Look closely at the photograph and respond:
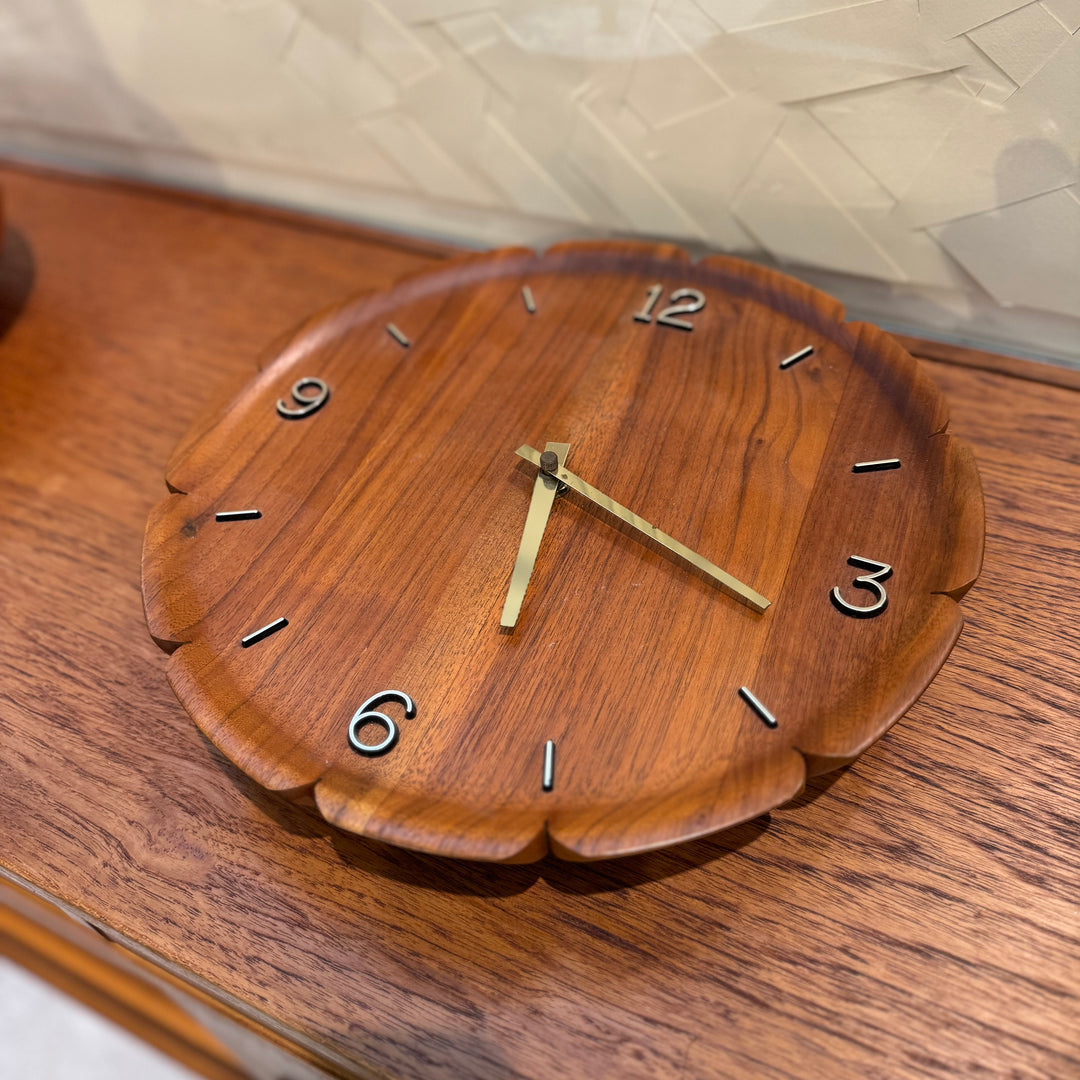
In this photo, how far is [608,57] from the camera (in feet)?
3.91

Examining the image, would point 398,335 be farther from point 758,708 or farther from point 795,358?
point 758,708

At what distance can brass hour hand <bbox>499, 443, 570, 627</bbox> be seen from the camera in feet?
2.97

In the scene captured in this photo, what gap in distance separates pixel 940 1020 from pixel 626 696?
0.39 meters

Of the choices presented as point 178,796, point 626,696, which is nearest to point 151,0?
point 178,796

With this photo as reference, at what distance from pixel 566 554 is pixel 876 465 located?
35cm

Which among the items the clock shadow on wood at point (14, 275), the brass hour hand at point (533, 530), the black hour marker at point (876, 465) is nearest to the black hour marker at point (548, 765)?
the brass hour hand at point (533, 530)

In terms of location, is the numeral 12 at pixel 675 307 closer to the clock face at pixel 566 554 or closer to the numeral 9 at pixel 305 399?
the clock face at pixel 566 554

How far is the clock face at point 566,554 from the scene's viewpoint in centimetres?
80

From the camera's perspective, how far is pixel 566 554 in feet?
3.12

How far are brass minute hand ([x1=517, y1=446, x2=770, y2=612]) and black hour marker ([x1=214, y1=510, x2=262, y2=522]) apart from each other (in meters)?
0.33

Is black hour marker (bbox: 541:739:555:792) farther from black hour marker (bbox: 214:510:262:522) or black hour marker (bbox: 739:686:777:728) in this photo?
black hour marker (bbox: 214:510:262:522)

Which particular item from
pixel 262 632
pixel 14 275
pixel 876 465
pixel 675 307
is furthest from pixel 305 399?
pixel 14 275

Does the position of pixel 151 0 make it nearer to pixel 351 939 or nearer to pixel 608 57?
pixel 608 57

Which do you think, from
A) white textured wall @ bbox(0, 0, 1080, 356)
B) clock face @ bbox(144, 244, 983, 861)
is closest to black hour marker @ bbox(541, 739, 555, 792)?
clock face @ bbox(144, 244, 983, 861)
